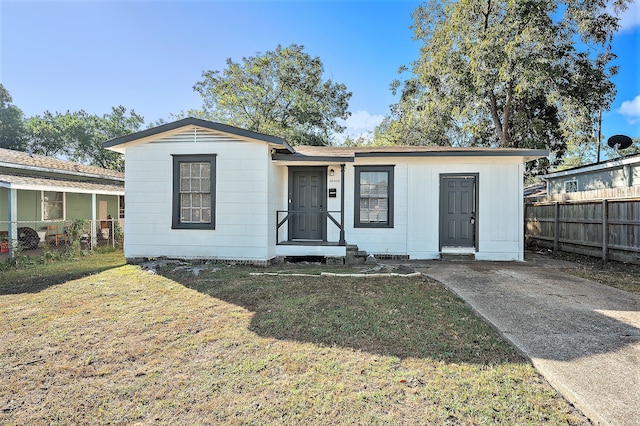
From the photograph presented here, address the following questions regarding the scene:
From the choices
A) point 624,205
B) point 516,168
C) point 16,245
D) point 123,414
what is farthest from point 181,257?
point 624,205

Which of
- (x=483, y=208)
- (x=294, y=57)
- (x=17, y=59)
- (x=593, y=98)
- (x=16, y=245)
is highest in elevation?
(x=294, y=57)

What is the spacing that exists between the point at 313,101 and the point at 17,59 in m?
15.2

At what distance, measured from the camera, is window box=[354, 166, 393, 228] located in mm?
8648

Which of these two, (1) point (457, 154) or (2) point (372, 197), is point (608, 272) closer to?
(1) point (457, 154)

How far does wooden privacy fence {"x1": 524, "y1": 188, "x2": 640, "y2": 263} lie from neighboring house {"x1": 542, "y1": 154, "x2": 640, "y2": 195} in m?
3.86

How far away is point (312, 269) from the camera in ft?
23.9

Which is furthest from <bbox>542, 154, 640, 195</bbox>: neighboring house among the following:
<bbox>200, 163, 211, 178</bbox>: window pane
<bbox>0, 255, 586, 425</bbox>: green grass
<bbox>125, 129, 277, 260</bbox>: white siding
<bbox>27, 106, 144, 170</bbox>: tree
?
<bbox>27, 106, 144, 170</bbox>: tree

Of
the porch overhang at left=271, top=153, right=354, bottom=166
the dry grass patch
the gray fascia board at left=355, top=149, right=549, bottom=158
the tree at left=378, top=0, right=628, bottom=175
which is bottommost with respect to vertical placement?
the dry grass patch

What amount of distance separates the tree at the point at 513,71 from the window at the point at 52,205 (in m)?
17.7

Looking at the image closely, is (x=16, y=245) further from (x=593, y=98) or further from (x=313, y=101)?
(x=593, y=98)

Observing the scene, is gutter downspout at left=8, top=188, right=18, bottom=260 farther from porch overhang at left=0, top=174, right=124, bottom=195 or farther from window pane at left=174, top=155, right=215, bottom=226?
A: window pane at left=174, top=155, right=215, bottom=226

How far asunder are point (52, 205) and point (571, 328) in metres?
16.5

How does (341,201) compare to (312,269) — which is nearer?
(312,269)

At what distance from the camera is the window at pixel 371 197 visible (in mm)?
8648
